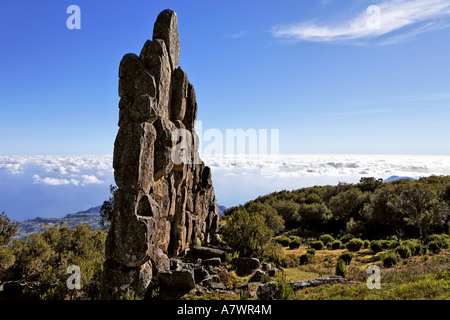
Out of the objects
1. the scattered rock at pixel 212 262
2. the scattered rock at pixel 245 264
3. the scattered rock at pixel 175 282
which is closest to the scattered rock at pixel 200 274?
the scattered rock at pixel 175 282

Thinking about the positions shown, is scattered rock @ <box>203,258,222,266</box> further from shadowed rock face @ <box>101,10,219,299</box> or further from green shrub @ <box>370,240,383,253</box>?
green shrub @ <box>370,240,383,253</box>

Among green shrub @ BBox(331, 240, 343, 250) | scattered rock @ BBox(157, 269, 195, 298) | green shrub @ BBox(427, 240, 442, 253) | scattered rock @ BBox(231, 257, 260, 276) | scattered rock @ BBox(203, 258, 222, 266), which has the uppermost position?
scattered rock @ BBox(157, 269, 195, 298)

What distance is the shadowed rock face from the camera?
42.0ft

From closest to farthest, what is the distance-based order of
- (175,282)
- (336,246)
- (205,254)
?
1. (175,282)
2. (205,254)
3. (336,246)

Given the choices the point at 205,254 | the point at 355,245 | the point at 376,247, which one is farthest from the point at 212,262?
the point at 355,245

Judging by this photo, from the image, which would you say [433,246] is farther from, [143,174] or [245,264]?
[143,174]

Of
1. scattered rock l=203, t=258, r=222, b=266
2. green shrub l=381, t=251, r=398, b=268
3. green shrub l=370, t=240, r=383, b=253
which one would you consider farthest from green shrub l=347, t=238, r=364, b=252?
scattered rock l=203, t=258, r=222, b=266

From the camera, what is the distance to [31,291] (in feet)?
55.7

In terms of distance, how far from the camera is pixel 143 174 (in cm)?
1349

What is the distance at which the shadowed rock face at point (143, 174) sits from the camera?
12805 mm

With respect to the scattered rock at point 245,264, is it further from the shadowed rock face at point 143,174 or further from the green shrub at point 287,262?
the shadowed rock face at point 143,174

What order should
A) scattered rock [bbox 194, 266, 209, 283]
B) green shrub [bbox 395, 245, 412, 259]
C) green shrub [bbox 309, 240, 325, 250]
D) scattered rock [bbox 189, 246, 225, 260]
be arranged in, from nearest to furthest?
scattered rock [bbox 194, 266, 209, 283] < scattered rock [bbox 189, 246, 225, 260] < green shrub [bbox 395, 245, 412, 259] < green shrub [bbox 309, 240, 325, 250]
